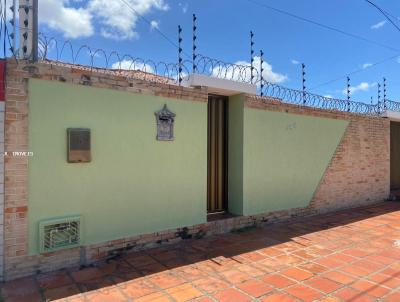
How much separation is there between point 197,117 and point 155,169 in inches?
44.0

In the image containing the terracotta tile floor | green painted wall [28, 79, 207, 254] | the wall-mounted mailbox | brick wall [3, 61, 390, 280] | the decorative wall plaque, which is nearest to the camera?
the terracotta tile floor

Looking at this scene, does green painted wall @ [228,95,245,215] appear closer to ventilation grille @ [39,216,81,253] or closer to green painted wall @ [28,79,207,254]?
green painted wall @ [28,79,207,254]

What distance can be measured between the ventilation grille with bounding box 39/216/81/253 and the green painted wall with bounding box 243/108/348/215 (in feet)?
9.86

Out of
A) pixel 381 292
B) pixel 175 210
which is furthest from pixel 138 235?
pixel 381 292

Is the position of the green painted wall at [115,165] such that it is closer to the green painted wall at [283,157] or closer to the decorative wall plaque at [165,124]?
the decorative wall plaque at [165,124]

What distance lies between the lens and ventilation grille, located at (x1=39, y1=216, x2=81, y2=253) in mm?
3809

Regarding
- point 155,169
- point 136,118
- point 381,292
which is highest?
point 136,118

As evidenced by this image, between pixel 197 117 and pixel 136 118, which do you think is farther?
pixel 197 117

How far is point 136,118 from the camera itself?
4.52 m

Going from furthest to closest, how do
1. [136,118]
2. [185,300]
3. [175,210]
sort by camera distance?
1. [175,210]
2. [136,118]
3. [185,300]

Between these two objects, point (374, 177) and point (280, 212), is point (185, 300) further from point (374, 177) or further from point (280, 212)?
point (374, 177)

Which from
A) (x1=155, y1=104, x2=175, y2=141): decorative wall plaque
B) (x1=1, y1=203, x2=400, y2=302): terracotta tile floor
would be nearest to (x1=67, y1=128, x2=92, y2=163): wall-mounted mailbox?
(x1=155, y1=104, x2=175, y2=141): decorative wall plaque

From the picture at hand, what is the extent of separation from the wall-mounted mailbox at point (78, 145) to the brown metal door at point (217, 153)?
2.50 meters

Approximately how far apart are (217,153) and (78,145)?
2.80 meters
